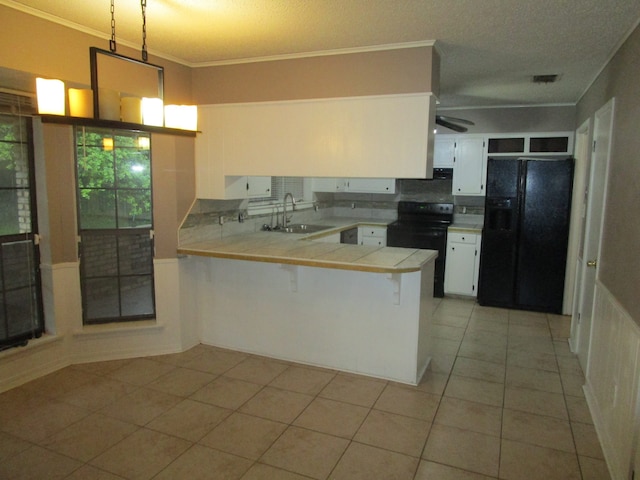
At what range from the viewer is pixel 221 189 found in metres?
3.88

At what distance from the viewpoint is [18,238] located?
3211 millimetres

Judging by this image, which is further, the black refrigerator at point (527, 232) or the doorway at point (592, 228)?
the black refrigerator at point (527, 232)

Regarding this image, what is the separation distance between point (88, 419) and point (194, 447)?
80cm

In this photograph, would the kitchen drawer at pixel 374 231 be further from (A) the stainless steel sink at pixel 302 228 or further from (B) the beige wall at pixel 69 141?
(B) the beige wall at pixel 69 141

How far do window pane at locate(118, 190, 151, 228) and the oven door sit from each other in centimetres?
337

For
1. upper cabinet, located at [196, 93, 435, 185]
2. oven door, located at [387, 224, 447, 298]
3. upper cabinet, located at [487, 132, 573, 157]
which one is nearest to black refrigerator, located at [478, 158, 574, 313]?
upper cabinet, located at [487, 132, 573, 157]

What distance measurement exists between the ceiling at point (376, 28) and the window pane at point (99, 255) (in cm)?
147

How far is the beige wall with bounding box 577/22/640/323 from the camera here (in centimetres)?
234

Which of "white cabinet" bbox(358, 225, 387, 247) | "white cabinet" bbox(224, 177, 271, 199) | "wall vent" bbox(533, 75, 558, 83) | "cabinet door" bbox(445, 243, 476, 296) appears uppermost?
"wall vent" bbox(533, 75, 558, 83)

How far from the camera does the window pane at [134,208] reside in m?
3.60

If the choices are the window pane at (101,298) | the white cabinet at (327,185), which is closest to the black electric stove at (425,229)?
the white cabinet at (327,185)

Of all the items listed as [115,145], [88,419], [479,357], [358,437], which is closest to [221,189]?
[115,145]

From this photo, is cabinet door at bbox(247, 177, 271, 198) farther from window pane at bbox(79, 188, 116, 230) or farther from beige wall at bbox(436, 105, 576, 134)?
beige wall at bbox(436, 105, 576, 134)

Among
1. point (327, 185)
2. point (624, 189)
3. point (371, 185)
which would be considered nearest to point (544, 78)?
point (624, 189)
